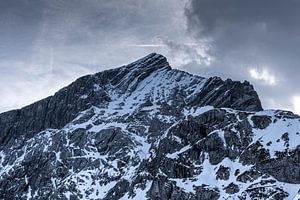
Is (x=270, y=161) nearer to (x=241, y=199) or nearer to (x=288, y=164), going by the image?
(x=288, y=164)

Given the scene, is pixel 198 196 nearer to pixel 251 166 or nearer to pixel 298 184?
pixel 251 166

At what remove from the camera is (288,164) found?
192 meters

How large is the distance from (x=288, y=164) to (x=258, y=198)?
18.0 m

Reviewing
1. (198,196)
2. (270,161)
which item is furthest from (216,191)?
(270,161)

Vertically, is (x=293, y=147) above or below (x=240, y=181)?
above

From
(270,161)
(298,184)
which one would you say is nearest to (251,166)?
(270,161)

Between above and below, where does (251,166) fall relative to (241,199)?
above

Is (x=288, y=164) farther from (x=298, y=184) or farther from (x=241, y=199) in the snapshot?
(x=241, y=199)

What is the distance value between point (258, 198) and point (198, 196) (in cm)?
2481

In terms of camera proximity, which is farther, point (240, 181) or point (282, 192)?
point (240, 181)

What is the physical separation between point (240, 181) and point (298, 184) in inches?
807

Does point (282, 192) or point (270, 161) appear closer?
point (282, 192)

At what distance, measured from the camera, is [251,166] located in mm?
199875

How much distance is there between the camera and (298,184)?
186 metres
